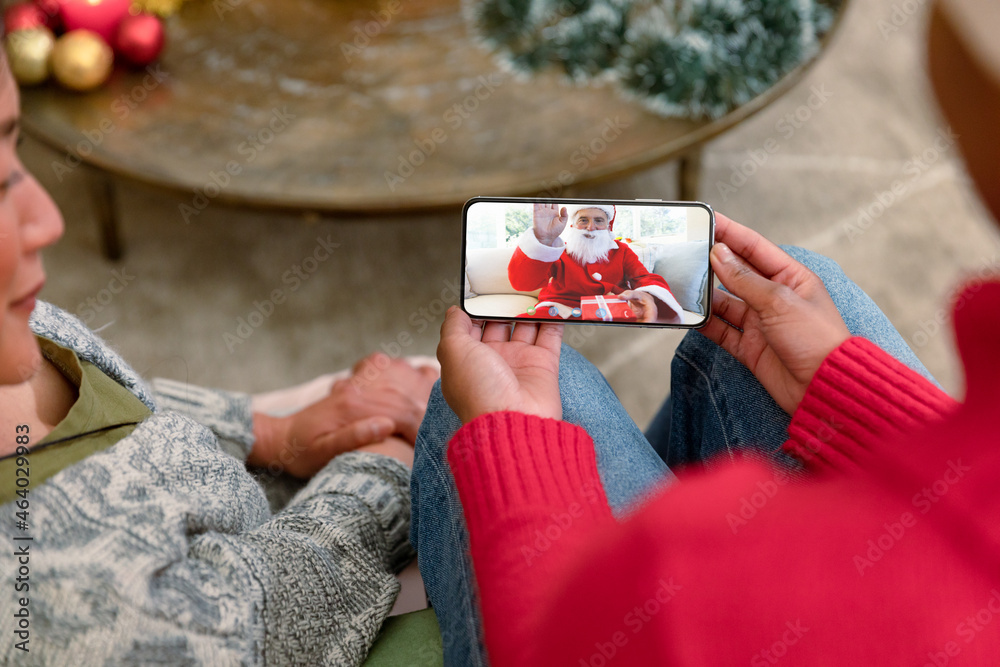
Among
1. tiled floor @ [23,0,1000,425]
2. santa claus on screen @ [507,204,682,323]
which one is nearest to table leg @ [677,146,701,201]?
tiled floor @ [23,0,1000,425]

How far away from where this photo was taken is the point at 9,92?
49cm

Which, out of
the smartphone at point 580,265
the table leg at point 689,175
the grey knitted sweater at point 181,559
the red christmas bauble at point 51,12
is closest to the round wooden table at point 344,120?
the red christmas bauble at point 51,12

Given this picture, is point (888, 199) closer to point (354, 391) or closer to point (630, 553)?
point (354, 391)

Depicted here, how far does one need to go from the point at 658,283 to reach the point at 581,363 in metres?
0.12

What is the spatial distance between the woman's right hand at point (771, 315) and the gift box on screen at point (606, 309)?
0.09m

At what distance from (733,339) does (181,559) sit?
0.57 m

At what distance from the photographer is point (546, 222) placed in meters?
0.80

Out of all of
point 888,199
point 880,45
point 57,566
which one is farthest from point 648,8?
point 57,566

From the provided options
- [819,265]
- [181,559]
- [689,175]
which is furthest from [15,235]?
[689,175]

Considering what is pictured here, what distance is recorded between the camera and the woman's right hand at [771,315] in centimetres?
72

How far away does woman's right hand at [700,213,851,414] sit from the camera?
2.38 ft

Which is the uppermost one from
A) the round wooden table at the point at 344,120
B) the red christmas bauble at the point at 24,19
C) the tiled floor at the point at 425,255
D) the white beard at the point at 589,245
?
the white beard at the point at 589,245

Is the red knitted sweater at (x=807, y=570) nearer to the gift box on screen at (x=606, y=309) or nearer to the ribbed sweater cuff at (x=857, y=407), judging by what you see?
the ribbed sweater cuff at (x=857, y=407)

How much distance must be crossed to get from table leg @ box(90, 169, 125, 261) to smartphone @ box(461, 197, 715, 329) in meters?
1.12
